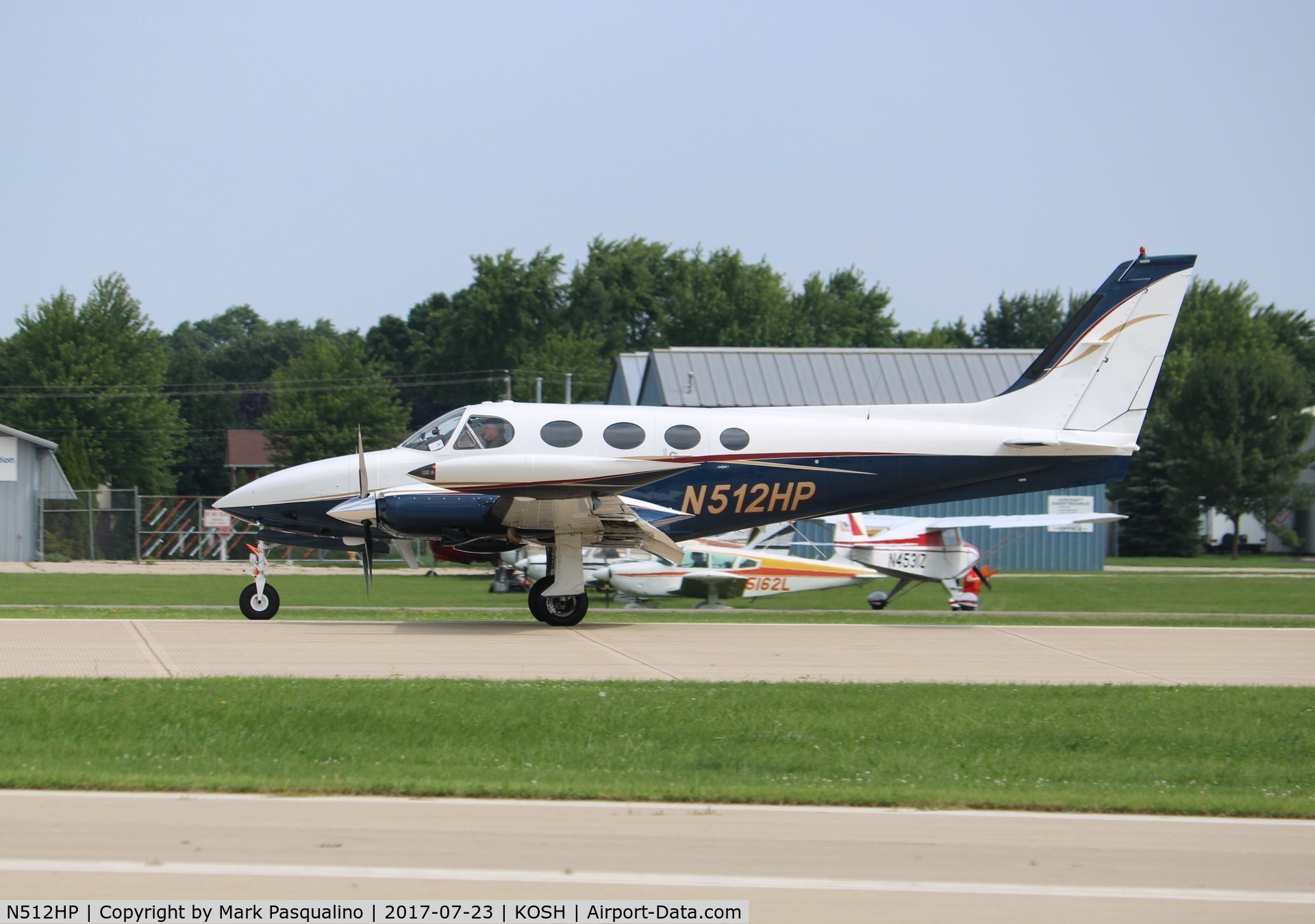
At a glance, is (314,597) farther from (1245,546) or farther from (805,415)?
(1245,546)

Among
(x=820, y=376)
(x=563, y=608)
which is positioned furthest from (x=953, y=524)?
(x=820, y=376)

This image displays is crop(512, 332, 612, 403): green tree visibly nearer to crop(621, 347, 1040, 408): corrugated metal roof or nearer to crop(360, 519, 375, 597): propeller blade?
crop(621, 347, 1040, 408): corrugated metal roof

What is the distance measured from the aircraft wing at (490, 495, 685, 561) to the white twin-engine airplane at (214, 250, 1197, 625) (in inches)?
1.2

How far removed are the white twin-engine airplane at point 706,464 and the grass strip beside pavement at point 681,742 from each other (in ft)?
15.5

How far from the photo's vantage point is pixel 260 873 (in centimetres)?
594

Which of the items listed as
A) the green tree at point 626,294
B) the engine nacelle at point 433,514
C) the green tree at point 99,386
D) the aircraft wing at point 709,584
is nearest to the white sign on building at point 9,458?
the green tree at point 99,386

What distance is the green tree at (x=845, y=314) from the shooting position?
90.4 metres

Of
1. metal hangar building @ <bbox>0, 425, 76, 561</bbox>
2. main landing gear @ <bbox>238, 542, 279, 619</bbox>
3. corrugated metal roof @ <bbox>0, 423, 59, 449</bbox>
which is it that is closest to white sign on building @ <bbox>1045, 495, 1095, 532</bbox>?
main landing gear @ <bbox>238, 542, 279, 619</bbox>

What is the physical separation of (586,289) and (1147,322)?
234 feet

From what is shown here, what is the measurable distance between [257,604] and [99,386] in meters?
48.6

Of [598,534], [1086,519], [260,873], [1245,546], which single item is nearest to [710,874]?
[260,873]

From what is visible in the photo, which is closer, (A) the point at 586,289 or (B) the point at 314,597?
(B) the point at 314,597

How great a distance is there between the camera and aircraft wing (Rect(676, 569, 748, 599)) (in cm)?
2548

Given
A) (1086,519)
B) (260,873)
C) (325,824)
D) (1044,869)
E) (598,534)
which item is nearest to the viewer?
(260,873)
